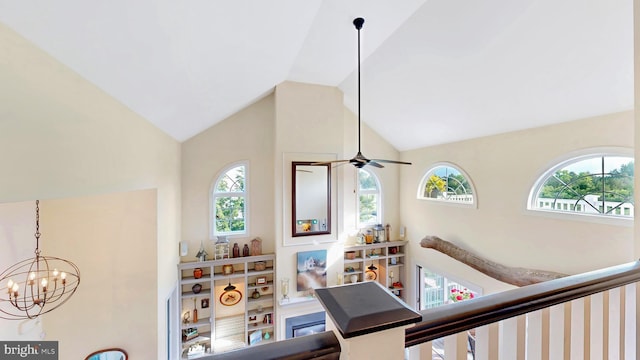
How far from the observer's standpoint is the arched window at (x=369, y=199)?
6184mm

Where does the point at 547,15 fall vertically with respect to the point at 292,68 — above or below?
below

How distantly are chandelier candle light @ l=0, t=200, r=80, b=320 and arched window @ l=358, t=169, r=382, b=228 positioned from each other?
5.06 meters

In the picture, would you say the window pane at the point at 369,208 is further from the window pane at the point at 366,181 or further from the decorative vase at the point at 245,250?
the decorative vase at the point at 245,250

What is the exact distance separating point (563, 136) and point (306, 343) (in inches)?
170

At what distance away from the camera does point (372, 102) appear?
202 inches

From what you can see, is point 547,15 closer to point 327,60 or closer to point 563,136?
point 563,136

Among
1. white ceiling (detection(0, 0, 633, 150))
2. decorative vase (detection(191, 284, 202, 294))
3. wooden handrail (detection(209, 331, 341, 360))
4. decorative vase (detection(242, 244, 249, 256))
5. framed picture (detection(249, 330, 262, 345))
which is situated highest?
white ceiling (detection(0, 0, 633, 150))

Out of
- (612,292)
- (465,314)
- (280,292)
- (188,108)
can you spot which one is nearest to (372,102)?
(188,108)

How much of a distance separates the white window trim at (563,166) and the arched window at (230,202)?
488cm

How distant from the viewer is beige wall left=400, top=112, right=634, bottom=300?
2.94 meters

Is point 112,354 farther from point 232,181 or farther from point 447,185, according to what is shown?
point 447,185

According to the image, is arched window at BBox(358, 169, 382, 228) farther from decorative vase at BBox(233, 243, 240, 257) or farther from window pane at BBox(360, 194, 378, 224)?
decorative vase at BBox(233, 243, 240, 257)

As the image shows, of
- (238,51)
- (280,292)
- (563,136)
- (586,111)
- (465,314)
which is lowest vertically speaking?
(280,292)
